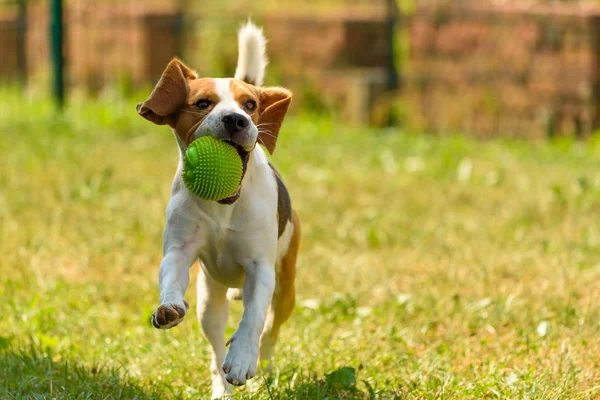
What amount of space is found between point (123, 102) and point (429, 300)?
8121 mm

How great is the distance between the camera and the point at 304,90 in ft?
40.4

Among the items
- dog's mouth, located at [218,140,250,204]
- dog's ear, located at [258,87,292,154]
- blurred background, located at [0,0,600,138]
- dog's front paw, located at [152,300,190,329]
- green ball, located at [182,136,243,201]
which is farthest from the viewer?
blurred background, located at [0,0,600,138]

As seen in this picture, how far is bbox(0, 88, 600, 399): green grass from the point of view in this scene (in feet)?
13.1

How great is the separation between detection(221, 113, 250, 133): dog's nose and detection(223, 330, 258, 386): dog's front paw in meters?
0.65

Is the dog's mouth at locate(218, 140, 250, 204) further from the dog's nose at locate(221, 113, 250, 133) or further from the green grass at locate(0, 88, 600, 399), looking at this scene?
the green grass at locate(0, 88, 600, 399)

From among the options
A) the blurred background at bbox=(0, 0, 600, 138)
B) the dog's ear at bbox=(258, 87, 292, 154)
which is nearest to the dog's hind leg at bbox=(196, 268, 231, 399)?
the dog's ear at bbox=(258, 87, 292, 154)

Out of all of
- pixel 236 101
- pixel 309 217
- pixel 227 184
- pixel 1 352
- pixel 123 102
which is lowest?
pixel 123 102

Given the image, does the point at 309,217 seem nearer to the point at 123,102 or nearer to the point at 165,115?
the point at 165,115

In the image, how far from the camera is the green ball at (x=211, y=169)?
336 centimetres

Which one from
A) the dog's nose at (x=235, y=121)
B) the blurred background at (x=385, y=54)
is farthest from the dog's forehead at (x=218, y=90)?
the blurred background at (x=385, y=54)

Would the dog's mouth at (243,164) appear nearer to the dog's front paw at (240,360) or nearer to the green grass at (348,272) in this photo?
the dog's front paw at (240,360)

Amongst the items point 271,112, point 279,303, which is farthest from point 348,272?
point 271,112

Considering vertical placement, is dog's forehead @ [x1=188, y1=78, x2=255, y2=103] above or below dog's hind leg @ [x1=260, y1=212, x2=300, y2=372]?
above

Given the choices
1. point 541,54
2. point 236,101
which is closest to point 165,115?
point 236,101
